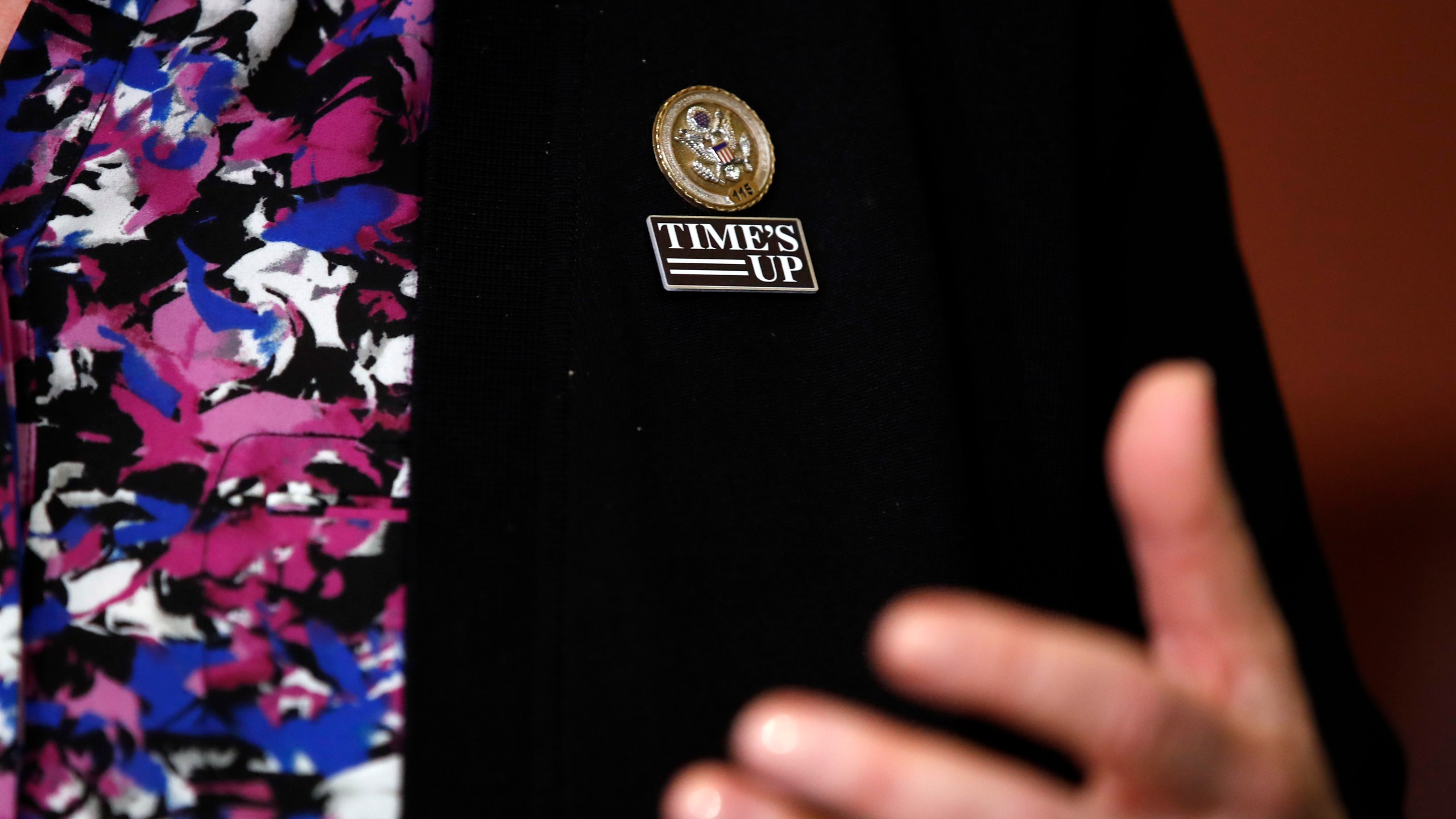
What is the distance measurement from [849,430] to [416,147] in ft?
0.82

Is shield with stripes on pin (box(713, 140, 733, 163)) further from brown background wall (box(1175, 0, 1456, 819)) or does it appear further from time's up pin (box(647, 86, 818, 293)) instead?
brown background wall (box(1175, 0, 1456, 819))

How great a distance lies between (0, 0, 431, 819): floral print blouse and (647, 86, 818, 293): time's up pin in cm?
12

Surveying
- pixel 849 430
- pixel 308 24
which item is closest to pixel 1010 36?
pixel 849 430

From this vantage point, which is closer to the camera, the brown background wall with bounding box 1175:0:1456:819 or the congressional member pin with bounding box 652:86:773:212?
the congressional member pin with bounding box 652:86:773:212

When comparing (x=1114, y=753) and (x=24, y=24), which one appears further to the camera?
(x=24, y=24)

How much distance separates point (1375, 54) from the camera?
2.86ft

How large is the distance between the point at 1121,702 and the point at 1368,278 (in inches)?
32.5

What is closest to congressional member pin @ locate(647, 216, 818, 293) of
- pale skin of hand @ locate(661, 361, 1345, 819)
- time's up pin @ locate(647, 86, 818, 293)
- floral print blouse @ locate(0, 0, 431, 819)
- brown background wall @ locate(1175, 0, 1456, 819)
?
time's up pin @ locate(647, 86, 818, 293)

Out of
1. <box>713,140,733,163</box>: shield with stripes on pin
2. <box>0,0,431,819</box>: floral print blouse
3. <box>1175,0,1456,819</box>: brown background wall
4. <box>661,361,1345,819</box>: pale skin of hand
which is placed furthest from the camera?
<box>1175,0,1456,819</box>: brown background wall

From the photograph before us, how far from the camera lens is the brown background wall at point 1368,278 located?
0.85 meters

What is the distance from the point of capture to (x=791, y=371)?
0.46 m

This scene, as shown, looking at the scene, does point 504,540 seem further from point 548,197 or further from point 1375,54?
point 1375,54

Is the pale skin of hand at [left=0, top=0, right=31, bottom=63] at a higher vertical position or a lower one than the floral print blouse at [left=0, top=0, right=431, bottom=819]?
higher

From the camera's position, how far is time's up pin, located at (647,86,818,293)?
17.7 inches
